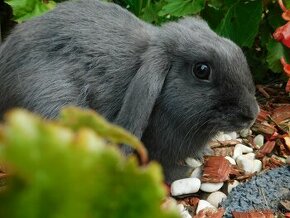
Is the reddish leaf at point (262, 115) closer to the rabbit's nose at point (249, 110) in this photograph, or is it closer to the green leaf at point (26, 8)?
the rabbit's nose at point (249, 110)

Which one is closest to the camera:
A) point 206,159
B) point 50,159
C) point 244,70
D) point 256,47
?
point 50,159

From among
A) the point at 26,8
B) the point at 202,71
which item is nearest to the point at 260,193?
the point at 202,71

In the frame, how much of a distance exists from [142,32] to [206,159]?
0.68 m

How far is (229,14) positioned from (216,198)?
99 centimetres

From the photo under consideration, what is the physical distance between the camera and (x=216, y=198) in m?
2.36

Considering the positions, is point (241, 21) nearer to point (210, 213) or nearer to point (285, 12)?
point (285, 12)

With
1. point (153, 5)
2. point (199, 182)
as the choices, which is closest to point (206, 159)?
point (199, 182)

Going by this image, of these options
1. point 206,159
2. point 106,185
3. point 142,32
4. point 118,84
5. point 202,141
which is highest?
point 106,185

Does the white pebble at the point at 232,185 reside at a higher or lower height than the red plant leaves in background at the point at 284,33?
lower

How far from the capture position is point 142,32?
2.34 m

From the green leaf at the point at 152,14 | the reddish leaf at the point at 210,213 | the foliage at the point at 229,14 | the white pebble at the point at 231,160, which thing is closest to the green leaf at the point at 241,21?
the foliage at the point at 229,14

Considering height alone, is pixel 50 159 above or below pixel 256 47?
above

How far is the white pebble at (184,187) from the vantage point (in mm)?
2375

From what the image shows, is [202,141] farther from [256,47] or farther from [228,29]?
[256,47]
